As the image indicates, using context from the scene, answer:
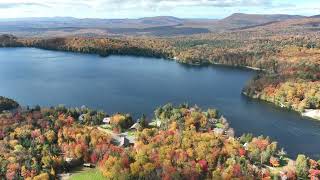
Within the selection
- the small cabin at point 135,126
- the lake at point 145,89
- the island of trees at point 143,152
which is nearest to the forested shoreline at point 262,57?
the lake at point 145,89

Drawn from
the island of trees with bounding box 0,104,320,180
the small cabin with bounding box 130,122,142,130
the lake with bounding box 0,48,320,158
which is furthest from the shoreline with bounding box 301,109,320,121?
the small cabin with bounding box 130,122,142,130

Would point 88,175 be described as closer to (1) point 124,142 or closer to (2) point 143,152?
(2) point 143,152

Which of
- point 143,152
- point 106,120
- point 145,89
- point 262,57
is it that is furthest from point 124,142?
point 262,57


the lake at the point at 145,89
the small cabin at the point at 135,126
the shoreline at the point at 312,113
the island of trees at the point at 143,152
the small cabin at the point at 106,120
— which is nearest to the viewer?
the island of trees at the point at 143,152

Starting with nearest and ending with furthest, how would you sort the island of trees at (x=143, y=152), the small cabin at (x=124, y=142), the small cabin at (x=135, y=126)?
the island of trees at (x=143, y=152)
the small cabin at (x=124, y=142)
the small cabin at (x=135, y=126)

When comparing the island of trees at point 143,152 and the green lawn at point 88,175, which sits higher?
the island of trees at point 143,152

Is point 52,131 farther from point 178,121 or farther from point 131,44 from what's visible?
point 131,44

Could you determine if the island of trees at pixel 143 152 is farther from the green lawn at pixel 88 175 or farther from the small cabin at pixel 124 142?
the green lawn at pixel 88 175

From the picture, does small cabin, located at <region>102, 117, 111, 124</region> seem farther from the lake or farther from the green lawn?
the green lawn

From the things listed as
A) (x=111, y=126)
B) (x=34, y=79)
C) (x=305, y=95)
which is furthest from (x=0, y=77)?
(x=305, y=95)
